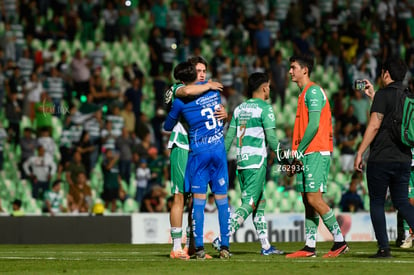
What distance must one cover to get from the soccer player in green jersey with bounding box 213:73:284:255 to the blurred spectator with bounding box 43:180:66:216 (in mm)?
9154

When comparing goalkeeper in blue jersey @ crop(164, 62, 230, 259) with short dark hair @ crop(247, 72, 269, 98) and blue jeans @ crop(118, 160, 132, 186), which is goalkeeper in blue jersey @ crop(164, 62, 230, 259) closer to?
short dark hair @ crop(247, 72, 269, 98)

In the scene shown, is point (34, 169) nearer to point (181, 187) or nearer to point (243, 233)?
point (243, 233)

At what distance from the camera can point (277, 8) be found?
1176 inches

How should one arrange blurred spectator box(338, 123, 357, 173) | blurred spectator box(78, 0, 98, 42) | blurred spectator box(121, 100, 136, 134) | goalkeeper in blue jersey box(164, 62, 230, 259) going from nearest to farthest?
goalkeeper in blue jersey box(164, 62, 230, 259), blurred spectator box(121, 100, 136, 134), blurred spectator box(338, 123, 357, 173), blurred spectator box(78, 0, 98, 42)

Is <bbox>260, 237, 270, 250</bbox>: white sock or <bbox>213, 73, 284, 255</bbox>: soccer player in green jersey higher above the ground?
<bbox>213, 73, 284, 255</bbox>: soccer player in green jersey

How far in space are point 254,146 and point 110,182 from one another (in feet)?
32.5

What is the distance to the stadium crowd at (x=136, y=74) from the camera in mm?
22609

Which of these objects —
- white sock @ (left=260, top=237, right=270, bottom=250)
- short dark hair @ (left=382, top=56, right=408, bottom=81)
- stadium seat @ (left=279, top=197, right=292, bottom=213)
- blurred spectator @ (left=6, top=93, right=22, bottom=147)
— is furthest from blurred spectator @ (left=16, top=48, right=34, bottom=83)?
short dark hair @ (left=382, top=56, right=408, bottom=81)

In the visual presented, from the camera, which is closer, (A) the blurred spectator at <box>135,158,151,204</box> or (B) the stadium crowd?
(B) the stadium crowd

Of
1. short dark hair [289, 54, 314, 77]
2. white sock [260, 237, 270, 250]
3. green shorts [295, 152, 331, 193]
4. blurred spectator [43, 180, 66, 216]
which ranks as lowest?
white sock [260, 237, 270, 250]

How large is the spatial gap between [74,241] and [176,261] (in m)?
8.46

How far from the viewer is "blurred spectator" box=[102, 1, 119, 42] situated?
86.4 feet

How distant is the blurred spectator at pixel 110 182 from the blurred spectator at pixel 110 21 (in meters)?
4.71

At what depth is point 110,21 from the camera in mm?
26578
